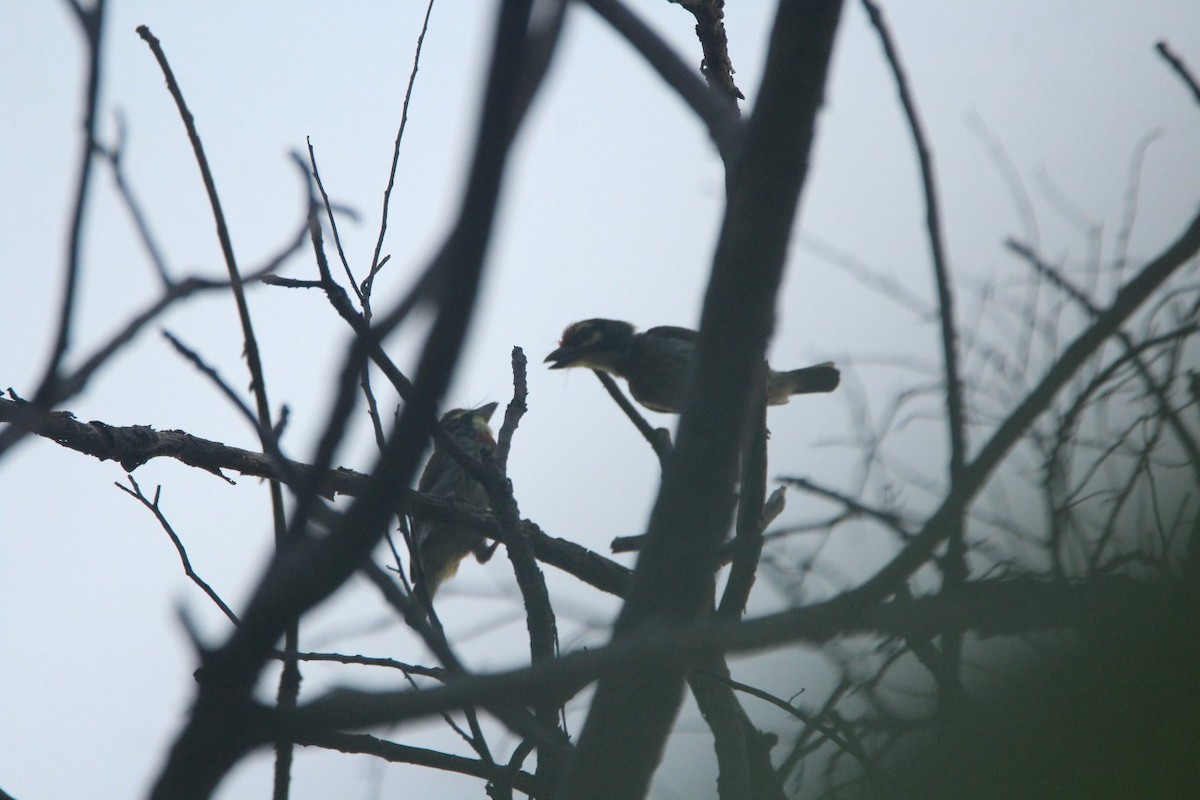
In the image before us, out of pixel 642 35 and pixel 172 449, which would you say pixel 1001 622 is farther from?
pixel 172 449

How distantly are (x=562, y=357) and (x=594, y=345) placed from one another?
31 cm

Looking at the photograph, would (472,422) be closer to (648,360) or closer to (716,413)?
(648,360)

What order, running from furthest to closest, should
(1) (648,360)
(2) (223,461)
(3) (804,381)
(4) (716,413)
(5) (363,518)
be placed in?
(1) (648,360)
(3) (804,381)
(2) (223,461)
(4) (716,413)
(5) (363,518)

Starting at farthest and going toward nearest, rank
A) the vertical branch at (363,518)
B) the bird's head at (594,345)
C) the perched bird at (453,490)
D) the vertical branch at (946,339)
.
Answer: the bird's head at (594,345) → the perched bird at (453,490) → the vertical branch at (946,339) → the vertical branch at (363,518)

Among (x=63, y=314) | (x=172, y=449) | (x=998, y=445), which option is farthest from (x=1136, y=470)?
(x=172, y=449)

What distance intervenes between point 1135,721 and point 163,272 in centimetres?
251

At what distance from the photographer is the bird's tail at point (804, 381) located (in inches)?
326

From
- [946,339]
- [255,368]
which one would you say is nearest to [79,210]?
[255,368]

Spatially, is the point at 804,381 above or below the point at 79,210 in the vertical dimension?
above

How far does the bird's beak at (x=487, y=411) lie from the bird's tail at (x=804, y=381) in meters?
2.42

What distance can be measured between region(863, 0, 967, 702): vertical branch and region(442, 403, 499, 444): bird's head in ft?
20.6

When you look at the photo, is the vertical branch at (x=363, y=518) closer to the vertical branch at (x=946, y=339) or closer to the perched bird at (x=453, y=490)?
the vertical branch at (x=946, y=339)

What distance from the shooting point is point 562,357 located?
8719 millimetres

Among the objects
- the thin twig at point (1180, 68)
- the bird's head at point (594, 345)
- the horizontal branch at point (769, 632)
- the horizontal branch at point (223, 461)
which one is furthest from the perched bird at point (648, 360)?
the horizontal branch at point (769, 632)
